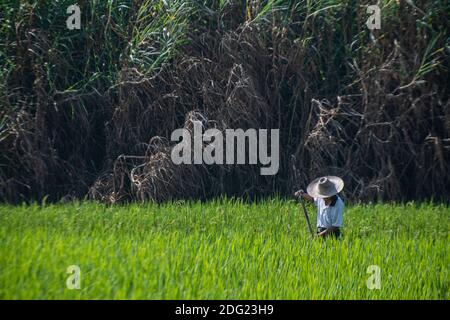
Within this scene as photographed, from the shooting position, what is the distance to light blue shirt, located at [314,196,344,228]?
22.3 ft

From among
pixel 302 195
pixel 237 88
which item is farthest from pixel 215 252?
pixel 237 88

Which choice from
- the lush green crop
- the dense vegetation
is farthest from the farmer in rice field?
the dense vegetation

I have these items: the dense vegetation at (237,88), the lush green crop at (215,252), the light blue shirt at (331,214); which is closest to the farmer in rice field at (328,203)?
the light blue shirt at (331,214)

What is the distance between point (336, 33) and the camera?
32.4 ft

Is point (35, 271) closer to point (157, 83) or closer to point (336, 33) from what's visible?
point (157, 83)

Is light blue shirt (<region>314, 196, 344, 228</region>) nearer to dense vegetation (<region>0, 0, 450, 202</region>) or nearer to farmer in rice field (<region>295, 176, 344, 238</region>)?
farmer in rice field (<region>295, 176, 344, 238</region>)

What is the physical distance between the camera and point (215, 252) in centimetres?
636

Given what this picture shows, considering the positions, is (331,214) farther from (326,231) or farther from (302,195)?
(302,195)

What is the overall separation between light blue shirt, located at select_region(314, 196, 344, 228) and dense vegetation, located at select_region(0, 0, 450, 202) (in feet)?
7.94

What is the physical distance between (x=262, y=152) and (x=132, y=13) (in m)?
2.41

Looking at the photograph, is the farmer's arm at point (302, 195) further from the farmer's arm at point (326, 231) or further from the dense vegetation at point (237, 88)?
the dense vegetation at point (237, 88)

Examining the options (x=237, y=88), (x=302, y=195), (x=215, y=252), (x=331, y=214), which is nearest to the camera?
(x=215, y=252)

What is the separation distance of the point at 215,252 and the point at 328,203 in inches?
45.1

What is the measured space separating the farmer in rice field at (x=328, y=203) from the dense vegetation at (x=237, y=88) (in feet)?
7.88
